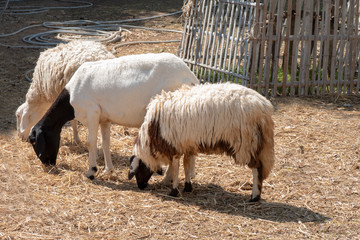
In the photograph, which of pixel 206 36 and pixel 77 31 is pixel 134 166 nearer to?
pixel 206 36

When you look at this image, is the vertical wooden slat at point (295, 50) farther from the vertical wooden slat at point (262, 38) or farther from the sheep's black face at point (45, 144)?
the sheep's black face at point (45, 144)

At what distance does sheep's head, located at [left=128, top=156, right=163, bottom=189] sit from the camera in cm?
559

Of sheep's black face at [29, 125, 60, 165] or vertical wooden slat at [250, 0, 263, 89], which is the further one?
vertical wooden slat at [250, 0, 263, 89]

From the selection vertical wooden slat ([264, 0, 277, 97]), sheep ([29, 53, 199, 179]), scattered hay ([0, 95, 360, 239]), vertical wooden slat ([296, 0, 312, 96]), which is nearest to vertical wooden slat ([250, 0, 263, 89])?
vertical wooden slat ([264, 0, 277, 97])

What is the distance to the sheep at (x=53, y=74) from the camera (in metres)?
6.67

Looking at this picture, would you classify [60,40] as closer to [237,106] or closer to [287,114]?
[287,114]

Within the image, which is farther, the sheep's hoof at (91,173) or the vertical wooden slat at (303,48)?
the vertical wooden slat at (303,48)

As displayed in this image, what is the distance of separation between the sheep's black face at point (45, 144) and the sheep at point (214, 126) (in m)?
1.42

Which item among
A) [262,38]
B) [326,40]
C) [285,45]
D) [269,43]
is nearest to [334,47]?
[326,40]

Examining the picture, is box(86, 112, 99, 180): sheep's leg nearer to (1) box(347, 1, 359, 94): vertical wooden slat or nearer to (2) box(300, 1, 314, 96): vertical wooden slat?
(2) box(300, 1, 314, 96): vertical wooden slat

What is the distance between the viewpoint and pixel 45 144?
6.22m

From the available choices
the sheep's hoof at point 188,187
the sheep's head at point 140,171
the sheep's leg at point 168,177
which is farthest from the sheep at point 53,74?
the sheep's hoof at point 188,187

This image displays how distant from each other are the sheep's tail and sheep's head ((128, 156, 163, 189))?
119 cm

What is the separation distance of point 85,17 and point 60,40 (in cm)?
279
